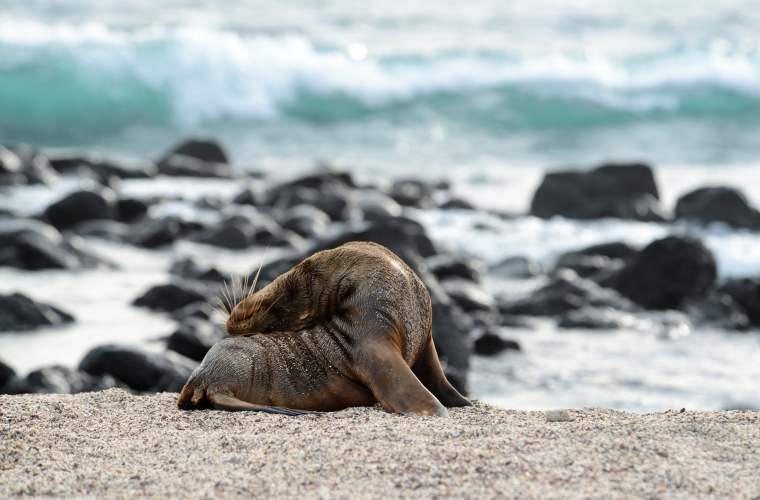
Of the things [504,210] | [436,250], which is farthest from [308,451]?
[504,210]

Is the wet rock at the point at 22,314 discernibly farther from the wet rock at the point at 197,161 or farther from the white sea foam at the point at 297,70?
the white sea foam at the point at 297,70

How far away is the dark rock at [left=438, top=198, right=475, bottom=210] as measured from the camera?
17719 millimetres

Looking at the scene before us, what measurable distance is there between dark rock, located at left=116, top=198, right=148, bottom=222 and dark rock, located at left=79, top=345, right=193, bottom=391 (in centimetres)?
854

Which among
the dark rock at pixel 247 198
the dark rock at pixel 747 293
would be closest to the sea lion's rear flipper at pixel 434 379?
the dark rock at pixel 747 293

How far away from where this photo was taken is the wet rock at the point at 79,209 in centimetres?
1390

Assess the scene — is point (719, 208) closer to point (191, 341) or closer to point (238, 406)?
point (191, 341)

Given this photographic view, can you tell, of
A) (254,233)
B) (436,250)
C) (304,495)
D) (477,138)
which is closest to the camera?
(304,495)

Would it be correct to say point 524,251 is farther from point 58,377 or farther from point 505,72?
point 505,72

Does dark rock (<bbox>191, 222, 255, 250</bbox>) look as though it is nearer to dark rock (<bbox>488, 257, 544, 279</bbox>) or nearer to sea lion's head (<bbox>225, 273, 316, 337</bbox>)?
dark rock (<bbox>488, 257, 544, 279</bbox>)

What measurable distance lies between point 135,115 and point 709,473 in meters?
30.4

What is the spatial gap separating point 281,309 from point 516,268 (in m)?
8.59

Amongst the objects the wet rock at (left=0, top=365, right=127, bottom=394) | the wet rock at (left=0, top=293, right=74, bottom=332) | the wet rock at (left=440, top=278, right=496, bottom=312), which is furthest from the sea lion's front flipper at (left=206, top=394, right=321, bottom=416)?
the wet rock at (left=440, top=278, right=496, bottom=312)

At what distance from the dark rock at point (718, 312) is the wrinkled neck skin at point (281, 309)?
21.7ft

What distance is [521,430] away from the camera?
3.54 m
